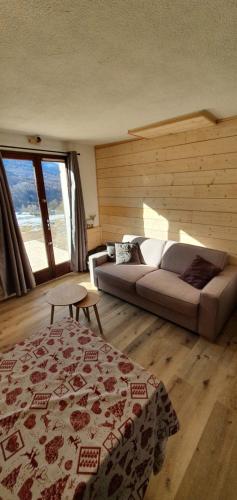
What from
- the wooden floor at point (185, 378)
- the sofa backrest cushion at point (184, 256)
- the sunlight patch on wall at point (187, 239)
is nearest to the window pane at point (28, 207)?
the wooden floor at point (185, 378)

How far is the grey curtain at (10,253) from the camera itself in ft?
9.66

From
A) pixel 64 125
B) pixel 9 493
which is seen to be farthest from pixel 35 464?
pixel 64 125

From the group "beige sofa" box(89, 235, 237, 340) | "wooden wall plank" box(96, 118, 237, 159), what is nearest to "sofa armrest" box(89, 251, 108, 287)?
"beige sofa" box(89, 235, 237, 340)

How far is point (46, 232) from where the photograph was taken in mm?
3701

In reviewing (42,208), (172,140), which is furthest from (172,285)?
(42,208)

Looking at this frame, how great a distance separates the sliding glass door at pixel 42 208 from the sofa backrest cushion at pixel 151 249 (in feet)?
4.74

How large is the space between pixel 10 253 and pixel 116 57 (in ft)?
8.69

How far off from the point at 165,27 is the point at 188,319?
2.30 m

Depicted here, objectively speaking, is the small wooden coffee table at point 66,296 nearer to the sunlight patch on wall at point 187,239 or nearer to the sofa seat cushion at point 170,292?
the sofa seat cushion at point 170,292

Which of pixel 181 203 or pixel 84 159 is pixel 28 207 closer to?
pixel 84 159

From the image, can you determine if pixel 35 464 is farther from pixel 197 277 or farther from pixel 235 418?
pixel 197 277

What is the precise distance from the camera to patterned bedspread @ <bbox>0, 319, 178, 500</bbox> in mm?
781

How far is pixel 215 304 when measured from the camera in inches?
82.0

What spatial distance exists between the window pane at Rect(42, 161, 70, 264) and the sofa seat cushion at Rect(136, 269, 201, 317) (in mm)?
1937
